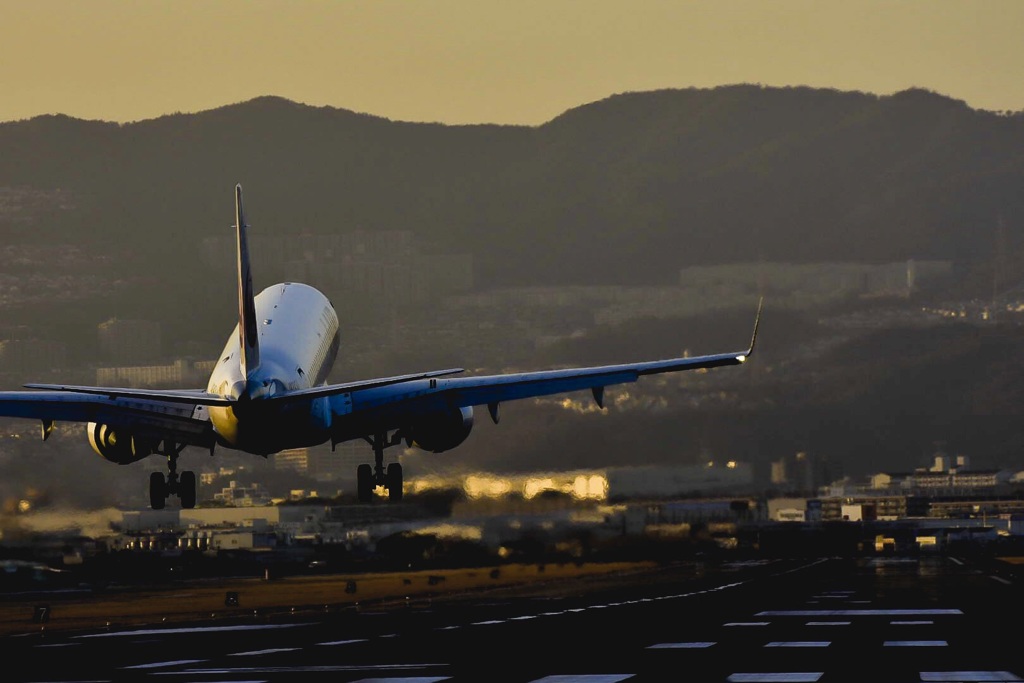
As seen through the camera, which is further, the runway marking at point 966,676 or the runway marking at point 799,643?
the runway marking at point 799,643

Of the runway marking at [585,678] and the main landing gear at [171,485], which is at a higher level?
the main landing gear at [171,485]

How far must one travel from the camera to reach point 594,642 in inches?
1499

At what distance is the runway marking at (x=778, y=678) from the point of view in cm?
2858

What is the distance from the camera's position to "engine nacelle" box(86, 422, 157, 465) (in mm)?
63281

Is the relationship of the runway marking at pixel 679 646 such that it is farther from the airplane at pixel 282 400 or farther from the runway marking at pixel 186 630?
the airplane at pixel 282 400

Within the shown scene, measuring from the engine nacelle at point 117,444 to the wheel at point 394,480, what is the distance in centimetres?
886

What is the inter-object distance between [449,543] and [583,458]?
35.8 feet

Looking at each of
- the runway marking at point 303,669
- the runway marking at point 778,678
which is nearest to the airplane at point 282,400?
the runway marking at point 303,669

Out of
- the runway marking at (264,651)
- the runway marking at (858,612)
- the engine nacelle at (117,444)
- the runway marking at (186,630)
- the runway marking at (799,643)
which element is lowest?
the runway marking at (858,612)

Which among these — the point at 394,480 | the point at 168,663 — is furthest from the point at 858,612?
the point at 168,663

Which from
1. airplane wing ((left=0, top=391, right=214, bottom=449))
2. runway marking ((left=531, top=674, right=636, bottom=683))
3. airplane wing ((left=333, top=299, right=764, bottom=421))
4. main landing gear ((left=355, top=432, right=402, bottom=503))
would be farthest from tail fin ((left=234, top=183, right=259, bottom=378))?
runway marking ((left=531, top=674, right=636, bottom=683))

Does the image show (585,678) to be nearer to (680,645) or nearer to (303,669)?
(303,669)

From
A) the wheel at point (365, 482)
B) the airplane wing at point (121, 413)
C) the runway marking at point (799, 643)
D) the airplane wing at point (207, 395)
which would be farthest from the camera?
the wheel at point (365, 482)

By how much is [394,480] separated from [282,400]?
12884 mm
